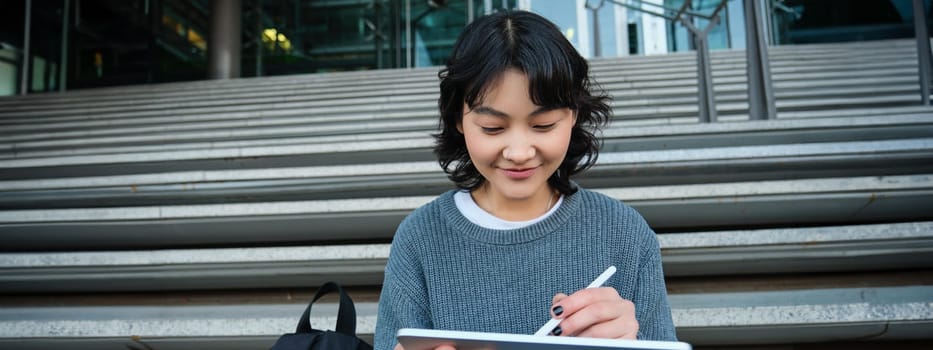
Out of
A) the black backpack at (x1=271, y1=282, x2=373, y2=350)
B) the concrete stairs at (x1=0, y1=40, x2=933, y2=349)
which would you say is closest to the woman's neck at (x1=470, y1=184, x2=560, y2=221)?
the black backpack at (x1=271, y1=282, x2=373, y2=350)

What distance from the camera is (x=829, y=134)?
77.4 inches

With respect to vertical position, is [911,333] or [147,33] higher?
[147,33]

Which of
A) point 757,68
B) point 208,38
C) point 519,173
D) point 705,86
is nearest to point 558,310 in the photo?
point 519,173

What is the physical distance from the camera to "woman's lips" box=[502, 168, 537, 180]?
2.57ft

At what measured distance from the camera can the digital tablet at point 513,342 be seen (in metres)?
0.52

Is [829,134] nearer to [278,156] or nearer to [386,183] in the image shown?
[386,183]

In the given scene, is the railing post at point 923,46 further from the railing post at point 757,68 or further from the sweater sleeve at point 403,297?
the sweater sleeve at point 403,297

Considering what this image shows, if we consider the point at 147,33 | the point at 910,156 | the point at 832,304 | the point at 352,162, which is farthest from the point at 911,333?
the point at 147,33

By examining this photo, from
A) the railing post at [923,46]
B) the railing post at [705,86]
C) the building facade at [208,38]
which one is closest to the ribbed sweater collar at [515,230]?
the railing post at [705,86]

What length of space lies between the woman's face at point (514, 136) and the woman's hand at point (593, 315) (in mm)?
177

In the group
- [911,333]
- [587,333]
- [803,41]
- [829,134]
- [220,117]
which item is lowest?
[911,333]

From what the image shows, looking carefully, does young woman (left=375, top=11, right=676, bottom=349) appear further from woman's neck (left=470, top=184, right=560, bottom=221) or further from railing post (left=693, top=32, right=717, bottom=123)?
railing post (left=693, top=32, right=717, bottom=123)

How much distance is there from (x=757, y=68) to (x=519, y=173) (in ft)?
5.93

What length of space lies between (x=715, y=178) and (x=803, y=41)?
5.54m
